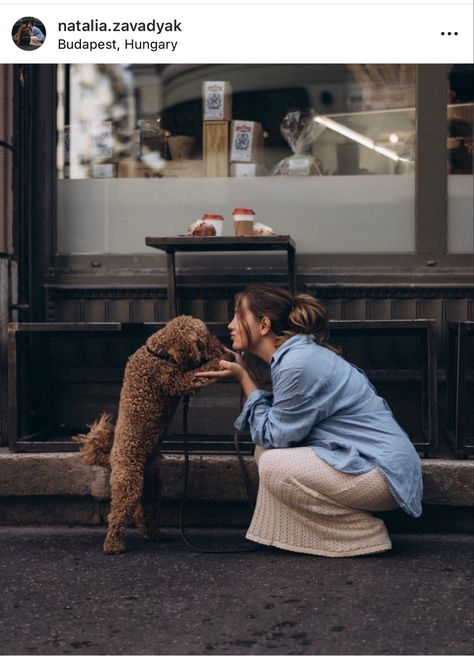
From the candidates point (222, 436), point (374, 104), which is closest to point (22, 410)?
point (222, 436)

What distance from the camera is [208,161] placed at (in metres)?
5.76

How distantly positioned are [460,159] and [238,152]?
1310 mm

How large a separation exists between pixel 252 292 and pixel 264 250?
3.56 feet

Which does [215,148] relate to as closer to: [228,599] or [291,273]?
[291,273]

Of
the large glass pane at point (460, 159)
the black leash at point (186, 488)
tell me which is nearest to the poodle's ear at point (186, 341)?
the black leash at point (186, 488)

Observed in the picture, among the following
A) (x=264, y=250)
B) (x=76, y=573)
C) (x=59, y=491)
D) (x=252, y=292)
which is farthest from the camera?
(x=264, y=250)

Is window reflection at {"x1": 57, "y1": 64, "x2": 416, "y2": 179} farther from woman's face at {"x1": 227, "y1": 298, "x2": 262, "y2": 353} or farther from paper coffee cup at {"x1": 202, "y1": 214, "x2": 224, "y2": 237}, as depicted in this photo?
woman's face at {"x1": 227, "y1": 298, "x2": 262, "y2": 353}

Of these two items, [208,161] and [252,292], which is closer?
[252,292]

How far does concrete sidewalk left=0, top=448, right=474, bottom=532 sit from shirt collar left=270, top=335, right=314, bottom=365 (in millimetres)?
807

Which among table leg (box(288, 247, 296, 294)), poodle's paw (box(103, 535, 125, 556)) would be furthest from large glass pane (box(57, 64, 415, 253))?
poodle's paw (box(103, 535, 125, 556))

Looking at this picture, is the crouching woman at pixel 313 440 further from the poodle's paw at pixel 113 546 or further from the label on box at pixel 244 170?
the label on box at pixel 244 170

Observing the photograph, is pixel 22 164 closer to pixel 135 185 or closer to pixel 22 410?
pixel 135 185
